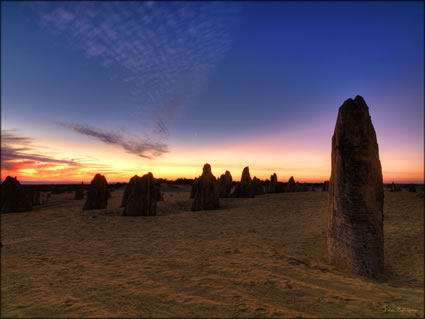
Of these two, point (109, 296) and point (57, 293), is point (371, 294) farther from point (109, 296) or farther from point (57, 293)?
point (57, 293)

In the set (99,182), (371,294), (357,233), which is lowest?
(371,294)

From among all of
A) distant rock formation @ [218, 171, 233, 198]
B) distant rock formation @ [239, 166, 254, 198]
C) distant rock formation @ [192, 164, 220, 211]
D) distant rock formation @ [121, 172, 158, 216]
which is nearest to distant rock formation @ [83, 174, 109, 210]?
distant rock formation @ [121, 172, 158, 216]

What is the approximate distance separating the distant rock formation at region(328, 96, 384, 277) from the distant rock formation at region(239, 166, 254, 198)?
19.2m

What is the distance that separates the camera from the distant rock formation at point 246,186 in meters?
26.3

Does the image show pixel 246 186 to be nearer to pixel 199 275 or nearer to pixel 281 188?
pixel 281 188

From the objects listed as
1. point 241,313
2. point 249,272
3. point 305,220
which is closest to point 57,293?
point 241,313

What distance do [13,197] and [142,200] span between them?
372 inches

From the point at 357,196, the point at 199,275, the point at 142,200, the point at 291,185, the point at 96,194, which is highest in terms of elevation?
the point at 357,196

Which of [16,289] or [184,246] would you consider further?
[184,246]

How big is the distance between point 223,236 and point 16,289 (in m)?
6.60

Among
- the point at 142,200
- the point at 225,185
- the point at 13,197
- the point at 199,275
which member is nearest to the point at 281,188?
the point at 225,185

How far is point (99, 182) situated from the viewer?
18281mm

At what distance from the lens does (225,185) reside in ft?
92.7

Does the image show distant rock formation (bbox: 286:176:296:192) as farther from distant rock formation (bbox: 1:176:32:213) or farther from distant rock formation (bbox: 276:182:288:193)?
distant rock formation (bbox: 1:176:32:213)
